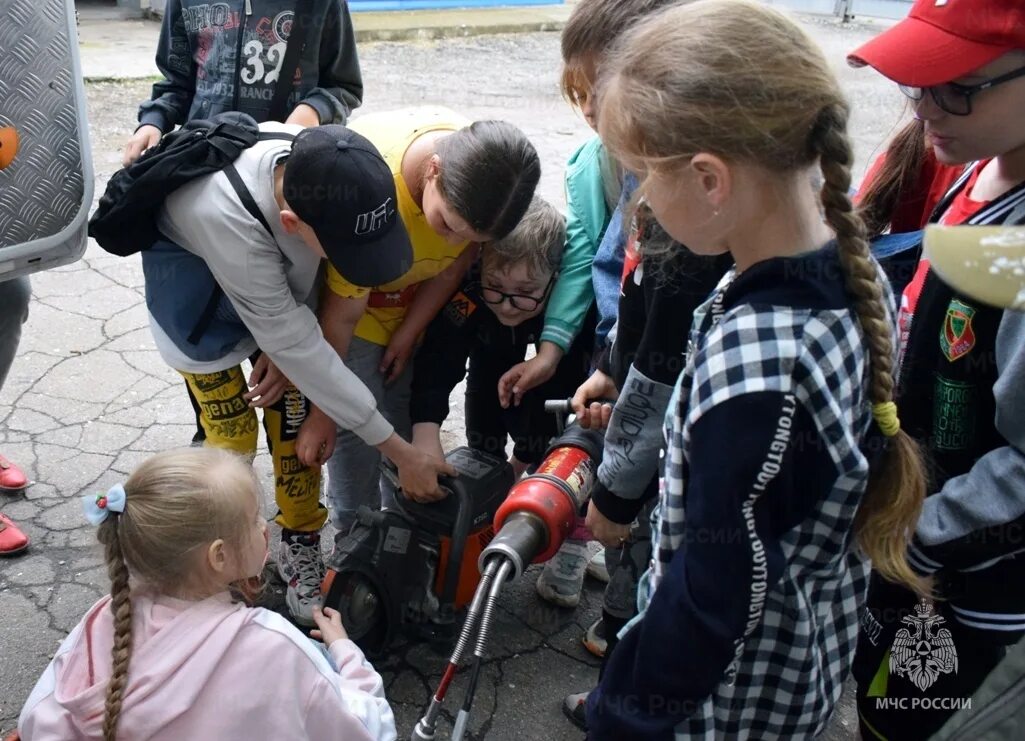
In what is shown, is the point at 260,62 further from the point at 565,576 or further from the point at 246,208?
the point at 565,576

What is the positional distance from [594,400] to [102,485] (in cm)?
186

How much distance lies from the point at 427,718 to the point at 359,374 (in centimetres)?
114

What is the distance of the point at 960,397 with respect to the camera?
1.70m

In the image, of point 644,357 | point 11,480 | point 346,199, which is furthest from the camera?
A: point 11,480

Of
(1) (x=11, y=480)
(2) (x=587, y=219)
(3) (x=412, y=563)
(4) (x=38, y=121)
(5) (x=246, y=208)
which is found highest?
(4) (x=38, y=121)

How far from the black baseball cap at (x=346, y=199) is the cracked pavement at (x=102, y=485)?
0.91 m

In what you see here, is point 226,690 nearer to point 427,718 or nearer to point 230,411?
point 427,718

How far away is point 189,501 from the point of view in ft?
5.74

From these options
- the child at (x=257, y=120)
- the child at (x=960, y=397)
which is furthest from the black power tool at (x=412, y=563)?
the child at (x=960, y=397)

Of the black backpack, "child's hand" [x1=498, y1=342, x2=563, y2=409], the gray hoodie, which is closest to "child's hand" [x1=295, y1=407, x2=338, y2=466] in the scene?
the gray hoodie

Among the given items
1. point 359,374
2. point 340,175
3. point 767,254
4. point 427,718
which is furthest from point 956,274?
point 359,374

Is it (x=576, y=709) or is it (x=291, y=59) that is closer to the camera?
(x=576, y=709)

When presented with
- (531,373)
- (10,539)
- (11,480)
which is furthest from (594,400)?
(11,480)

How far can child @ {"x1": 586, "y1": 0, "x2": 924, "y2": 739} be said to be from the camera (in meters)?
1.27
